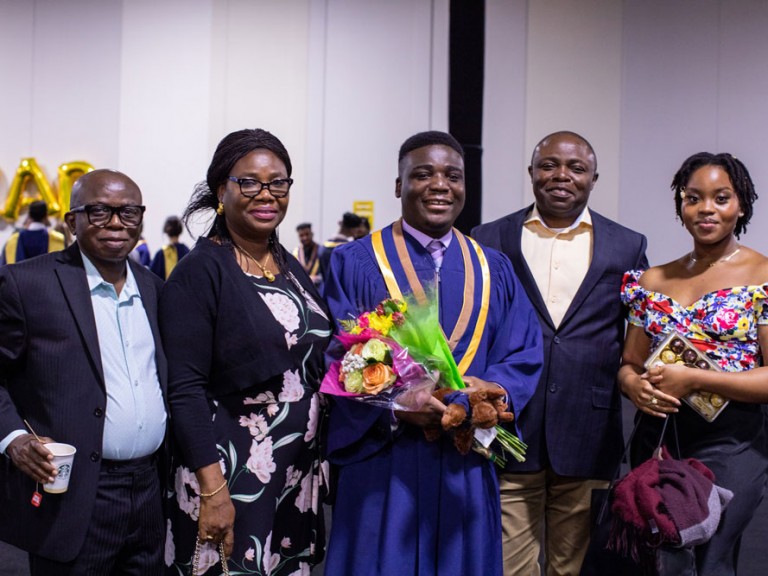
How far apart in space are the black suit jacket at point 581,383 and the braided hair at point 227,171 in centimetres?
89

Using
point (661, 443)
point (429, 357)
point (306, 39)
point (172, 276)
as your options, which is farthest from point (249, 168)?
point (306, 39)

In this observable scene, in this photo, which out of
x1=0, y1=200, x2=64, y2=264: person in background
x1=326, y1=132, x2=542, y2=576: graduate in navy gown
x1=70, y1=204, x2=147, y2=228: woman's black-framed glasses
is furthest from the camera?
x1=0, y1=200, x2=64, y2=264: person in background

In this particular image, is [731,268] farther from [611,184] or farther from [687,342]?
[611,184]

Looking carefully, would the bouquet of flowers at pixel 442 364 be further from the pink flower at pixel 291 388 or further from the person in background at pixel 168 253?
the person in background at pixel 168 253

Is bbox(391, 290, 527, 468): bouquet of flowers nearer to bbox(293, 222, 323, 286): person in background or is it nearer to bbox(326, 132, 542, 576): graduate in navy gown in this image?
bbox(326, 132, 542, 576): graduate in navy gown

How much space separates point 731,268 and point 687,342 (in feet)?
0.98

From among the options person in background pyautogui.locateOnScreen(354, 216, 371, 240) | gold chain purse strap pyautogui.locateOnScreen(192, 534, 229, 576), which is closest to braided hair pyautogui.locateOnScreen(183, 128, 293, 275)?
gold chain purse strap pyautogui.locateOnScreen(192, 534, 229, 576)

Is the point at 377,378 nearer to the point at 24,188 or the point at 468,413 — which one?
the point at 468,413

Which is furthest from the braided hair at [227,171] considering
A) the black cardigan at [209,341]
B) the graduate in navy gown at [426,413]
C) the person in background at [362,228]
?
the person in background at [362,228]

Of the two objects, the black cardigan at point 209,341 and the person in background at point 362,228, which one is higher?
the person in background at point 362,228

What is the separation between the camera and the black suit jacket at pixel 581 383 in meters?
2.76

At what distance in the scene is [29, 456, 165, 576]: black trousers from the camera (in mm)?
2156

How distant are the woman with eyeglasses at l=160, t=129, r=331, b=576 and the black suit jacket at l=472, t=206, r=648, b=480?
79cm

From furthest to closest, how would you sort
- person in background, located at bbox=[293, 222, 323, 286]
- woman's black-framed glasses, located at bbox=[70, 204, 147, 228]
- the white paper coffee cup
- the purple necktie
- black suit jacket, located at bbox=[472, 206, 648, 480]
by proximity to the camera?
person in background, located at bbox=[293, 222, 323, 286]
black suit jacket, located at bbox=[472, 206, 648, 480]
the purple necktie
woman's black-framed glasses, located at bbox=[70, 204, 147, 228]
the white paper coffee cup
